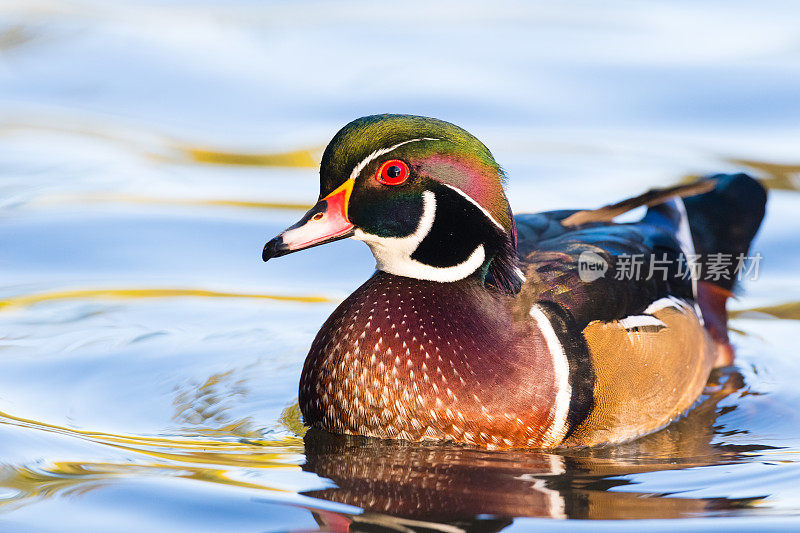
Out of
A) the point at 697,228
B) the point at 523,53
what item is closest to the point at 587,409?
the point at 697,228

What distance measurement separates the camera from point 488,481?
15.1 ft

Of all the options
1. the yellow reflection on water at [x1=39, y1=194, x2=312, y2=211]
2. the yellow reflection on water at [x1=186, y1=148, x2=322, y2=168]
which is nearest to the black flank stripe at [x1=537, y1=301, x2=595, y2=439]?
the yellow reflection on water at [x1=39, y1=194, x2=312, y2=211]

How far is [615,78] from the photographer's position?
376 inches

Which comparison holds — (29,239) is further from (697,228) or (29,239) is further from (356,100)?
(697,228)

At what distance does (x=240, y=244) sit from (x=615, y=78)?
3494 millimetres

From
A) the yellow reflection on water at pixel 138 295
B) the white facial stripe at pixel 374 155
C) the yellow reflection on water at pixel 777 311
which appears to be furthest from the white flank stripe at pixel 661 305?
the yellow reflection on water at pixel 138 295

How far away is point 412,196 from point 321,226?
0.36 meters

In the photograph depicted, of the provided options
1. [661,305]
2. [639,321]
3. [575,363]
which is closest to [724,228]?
[661,305]

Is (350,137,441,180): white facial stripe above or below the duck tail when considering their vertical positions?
above

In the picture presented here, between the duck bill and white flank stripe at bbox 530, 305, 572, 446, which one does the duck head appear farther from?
white flank stripe at bbox 530, 305, 572, 446

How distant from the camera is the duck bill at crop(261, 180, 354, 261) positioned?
15.5 ft

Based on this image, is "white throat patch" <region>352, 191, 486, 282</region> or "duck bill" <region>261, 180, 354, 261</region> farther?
"white throat patch" <region>352, 191, 486, 282</region>

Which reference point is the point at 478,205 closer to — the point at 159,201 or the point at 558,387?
the point at 558,387

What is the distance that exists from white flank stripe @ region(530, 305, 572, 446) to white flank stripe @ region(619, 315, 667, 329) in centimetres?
39
